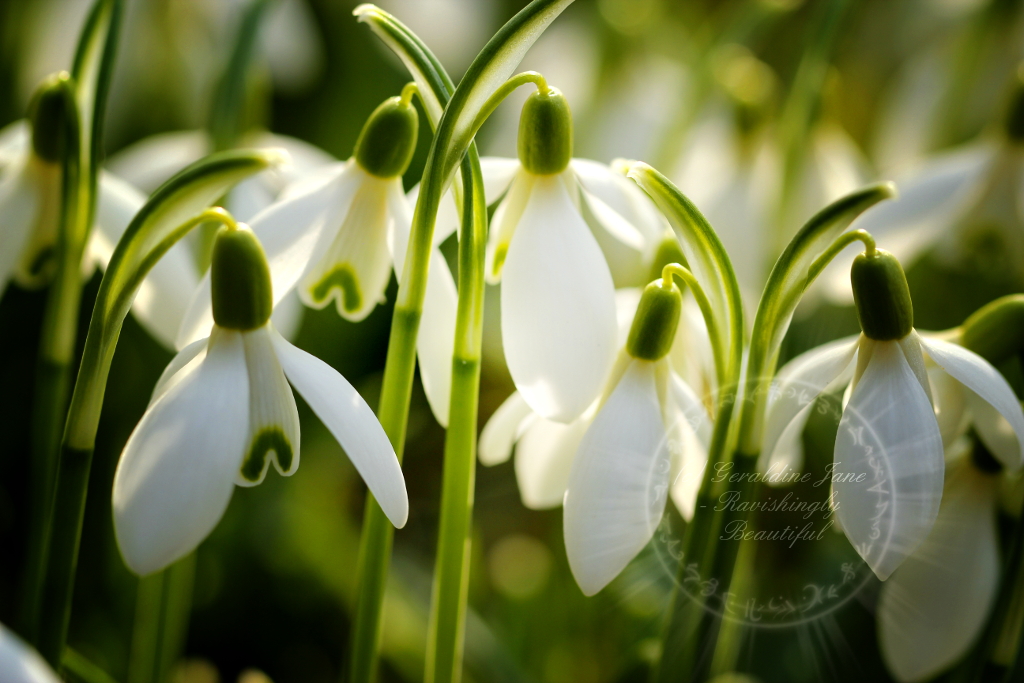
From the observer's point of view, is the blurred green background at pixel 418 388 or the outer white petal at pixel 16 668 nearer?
the outer white petal at pixel 16 668

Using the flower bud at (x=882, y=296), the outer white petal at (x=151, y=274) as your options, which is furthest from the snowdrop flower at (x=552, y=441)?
the outer white petal at (x=151, y=274)

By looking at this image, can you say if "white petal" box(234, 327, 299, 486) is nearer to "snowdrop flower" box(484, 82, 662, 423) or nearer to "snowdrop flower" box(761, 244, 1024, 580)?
"snowdrop flower" box(484, 82, 662, 423)

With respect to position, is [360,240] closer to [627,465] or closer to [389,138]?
[389,138]

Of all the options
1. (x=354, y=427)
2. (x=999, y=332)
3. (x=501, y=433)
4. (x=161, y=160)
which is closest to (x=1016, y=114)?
(x=999, y=332)

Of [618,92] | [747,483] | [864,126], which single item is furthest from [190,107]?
[864,126]

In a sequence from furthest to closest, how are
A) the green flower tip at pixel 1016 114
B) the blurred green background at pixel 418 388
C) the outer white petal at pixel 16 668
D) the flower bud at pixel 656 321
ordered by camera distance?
1. the blurred green background at pixel 418 388
2. the green flower tip at pixel 1016 114
3. the flower bud at pixel 656 321
4. the outer white petal at pixel 16 668

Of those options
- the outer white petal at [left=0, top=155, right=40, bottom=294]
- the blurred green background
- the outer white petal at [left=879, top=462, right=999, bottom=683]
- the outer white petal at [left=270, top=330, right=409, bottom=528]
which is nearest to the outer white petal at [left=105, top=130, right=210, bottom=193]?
the blurred green background

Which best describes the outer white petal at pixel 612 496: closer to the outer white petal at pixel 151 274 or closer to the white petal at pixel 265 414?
the white petal at pixel 265 414
